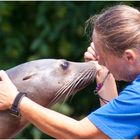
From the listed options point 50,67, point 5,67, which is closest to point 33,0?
point 5,67

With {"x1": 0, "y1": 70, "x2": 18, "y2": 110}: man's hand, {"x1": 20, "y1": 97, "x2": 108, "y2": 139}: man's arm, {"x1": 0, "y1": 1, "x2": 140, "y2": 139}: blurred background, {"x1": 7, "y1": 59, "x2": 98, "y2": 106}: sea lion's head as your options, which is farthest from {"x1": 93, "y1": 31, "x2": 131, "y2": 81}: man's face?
{"x1": 0, "y1": 1, "x2": 140, "y2": 139}: blurred background

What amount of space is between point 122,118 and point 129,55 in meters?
0.30

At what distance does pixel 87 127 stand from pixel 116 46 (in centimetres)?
40

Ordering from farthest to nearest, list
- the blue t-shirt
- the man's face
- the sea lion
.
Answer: the sea lion, the man's face, the blue t-shirt

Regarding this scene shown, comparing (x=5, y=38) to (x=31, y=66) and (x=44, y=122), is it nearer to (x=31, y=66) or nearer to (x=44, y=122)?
(x=31, y=66)

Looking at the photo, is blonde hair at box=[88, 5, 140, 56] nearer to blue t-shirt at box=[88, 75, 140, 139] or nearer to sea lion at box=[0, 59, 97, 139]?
blue t-shirt at box=[88, 75, 140, 139]

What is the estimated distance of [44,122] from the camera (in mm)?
3092

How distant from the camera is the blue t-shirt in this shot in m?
2.98

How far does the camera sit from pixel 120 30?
10.2ft

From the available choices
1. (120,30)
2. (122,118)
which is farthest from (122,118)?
(120,30)

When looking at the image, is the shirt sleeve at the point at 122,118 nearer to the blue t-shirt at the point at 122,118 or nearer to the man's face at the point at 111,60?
the blue t-shirt at the point at 122,118

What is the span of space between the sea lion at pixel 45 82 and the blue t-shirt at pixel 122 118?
68 centimetres

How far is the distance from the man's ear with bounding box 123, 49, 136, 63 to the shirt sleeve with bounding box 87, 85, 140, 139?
0.50ft

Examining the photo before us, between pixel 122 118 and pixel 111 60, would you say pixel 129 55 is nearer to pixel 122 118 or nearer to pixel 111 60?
pixel 111 60
